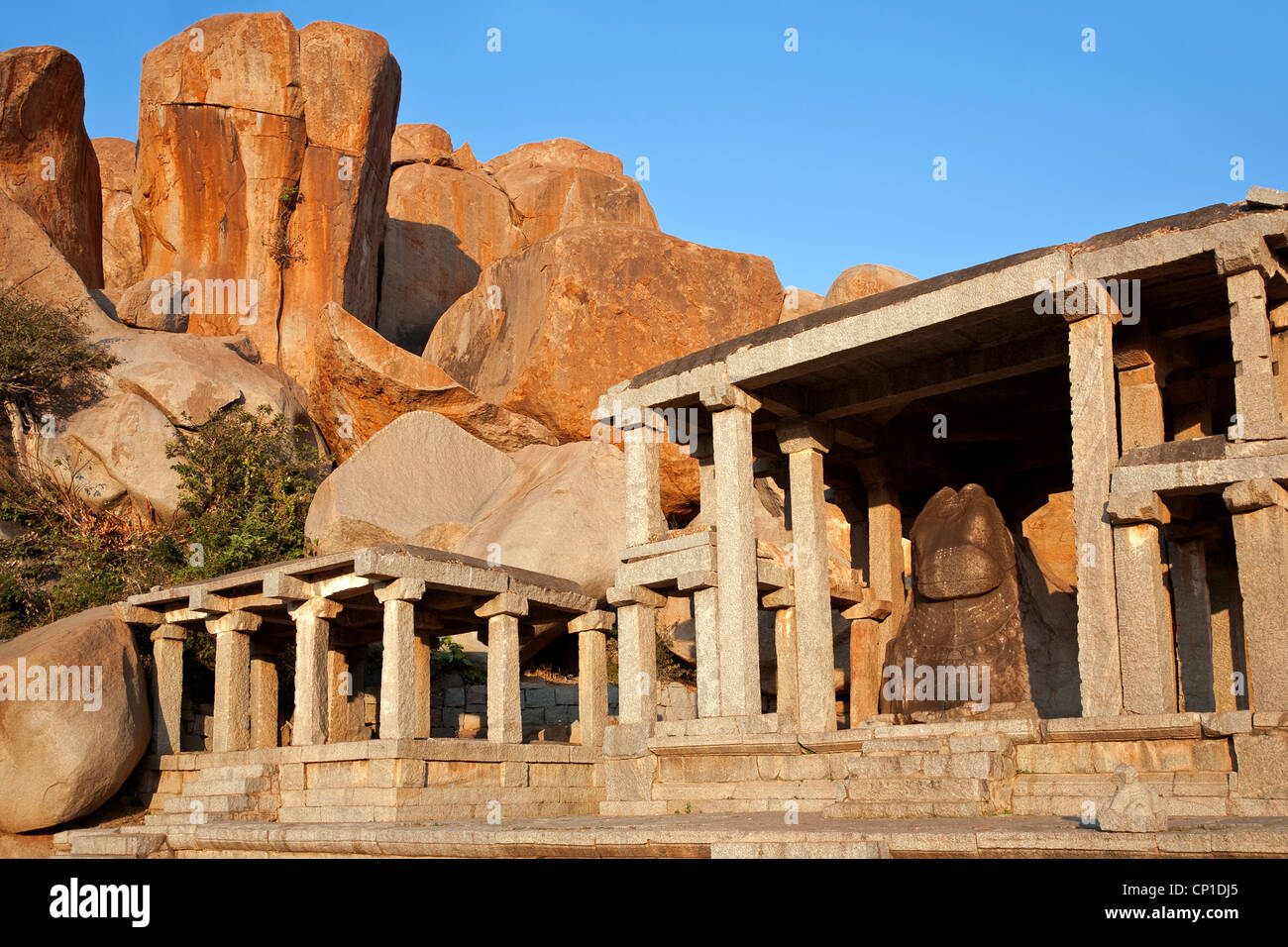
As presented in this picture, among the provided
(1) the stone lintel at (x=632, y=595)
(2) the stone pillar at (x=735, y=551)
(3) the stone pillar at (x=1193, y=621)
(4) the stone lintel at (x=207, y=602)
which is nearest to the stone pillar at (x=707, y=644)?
(2) the stone pillar at (x=735, y=551)

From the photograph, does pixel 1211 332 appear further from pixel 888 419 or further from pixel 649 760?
pixel 649 760

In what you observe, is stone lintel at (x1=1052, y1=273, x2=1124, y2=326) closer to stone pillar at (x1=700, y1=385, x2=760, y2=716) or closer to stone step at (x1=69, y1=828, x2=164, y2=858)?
stone pillar at (x1=700, y1=385, x2=760, y2=716)

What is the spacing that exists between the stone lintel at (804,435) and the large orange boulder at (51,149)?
1940 cm

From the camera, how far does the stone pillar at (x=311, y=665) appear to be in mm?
17641

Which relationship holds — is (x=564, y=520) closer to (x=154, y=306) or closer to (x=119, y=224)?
(x=154, y=306)

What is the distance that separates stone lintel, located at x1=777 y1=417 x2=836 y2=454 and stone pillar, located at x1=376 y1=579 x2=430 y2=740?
539 cm

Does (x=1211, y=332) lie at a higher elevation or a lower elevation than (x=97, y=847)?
higher

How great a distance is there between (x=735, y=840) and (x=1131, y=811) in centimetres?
255

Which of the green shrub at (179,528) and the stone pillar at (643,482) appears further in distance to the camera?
the green shrub at (179,528)

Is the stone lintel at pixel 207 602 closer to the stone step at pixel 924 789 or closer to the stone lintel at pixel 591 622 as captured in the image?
the stone lintel at pixel 591 622

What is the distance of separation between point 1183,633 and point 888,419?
18.5ft

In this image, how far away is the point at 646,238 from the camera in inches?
1074

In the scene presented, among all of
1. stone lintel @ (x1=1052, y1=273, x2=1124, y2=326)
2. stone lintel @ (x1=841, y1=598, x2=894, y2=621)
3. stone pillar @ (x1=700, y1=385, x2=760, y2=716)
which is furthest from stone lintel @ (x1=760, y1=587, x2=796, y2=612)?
stone lintel @ (x1=1052, y1=273, x2=1124, y2=326)
